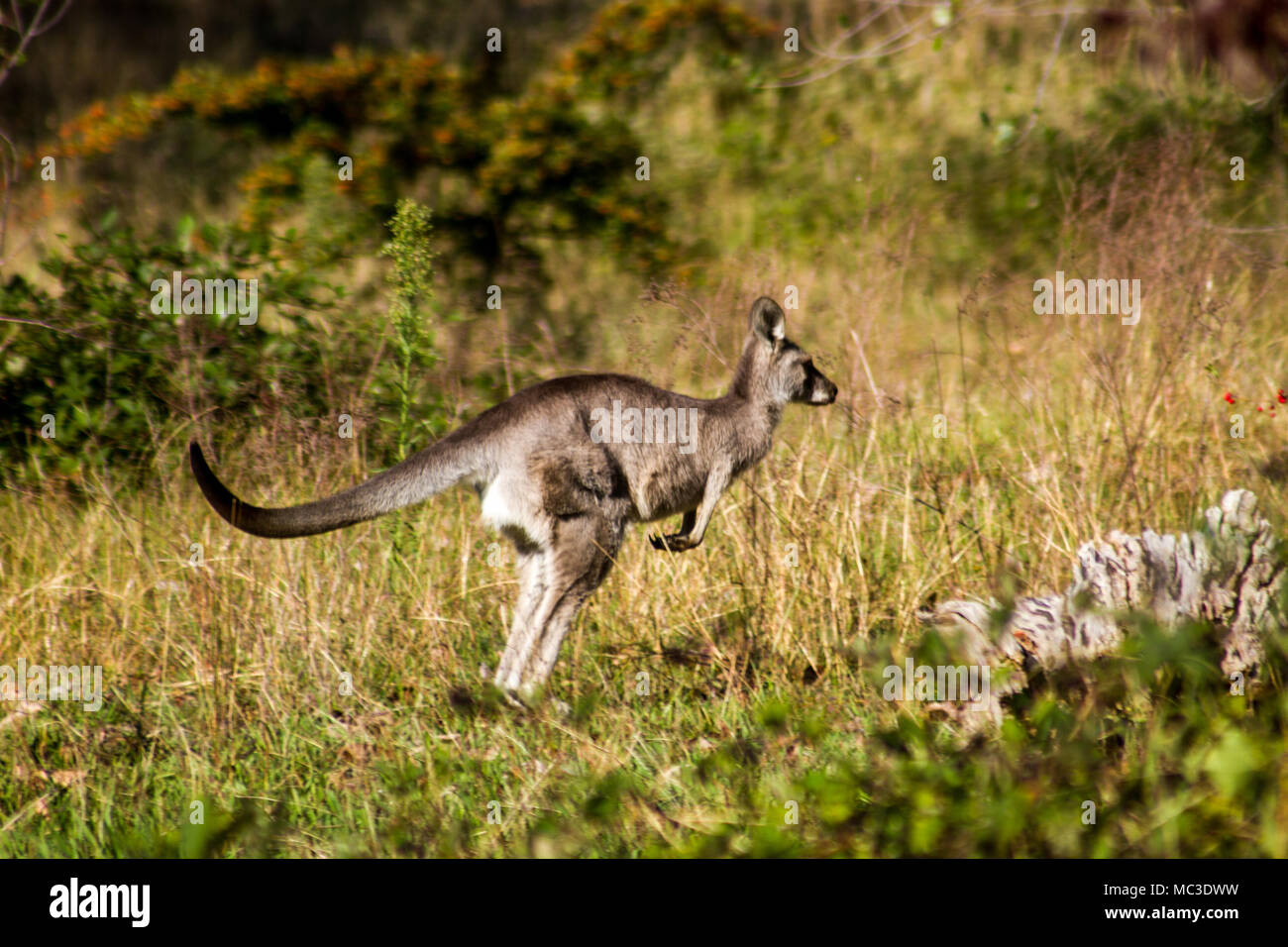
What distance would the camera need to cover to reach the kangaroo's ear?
5.24m

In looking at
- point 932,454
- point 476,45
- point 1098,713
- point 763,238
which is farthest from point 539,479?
point 476,45

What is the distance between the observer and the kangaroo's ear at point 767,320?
524 centimetres

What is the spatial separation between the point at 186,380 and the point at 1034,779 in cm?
431

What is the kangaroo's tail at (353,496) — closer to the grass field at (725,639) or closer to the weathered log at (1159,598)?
the grass field at (725,639)

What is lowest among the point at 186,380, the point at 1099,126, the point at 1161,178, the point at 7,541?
the point at 7,541

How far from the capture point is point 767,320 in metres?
5.31

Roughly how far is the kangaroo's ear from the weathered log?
5.18 feet

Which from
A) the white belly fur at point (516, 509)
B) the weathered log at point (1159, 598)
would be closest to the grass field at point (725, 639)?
the weathered log at point (1159, 598)

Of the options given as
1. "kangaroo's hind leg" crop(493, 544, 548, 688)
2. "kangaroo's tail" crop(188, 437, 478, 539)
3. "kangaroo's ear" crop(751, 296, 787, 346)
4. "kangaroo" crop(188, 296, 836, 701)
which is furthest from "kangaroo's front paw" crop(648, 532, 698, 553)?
"kangaroo's ear" crop(751, 296, 787, 346)

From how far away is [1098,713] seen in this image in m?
3.48

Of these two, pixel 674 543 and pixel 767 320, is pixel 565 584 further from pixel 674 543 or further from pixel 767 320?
pixel 767 320

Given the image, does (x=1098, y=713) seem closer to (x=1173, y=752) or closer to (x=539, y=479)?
(x=1173, y=752)

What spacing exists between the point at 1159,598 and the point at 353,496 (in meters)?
2.77

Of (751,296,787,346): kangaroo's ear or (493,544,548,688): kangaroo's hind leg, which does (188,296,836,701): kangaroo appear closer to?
(493,544,548,688): kangaroo's hind leg
